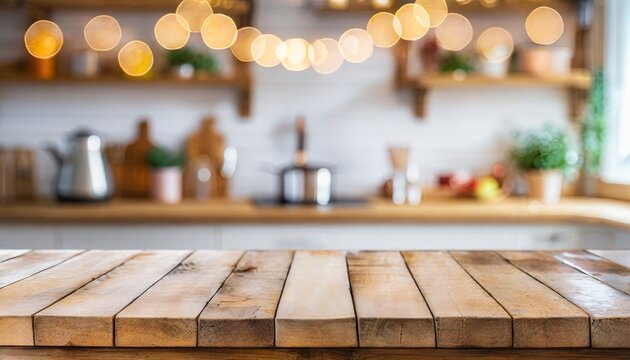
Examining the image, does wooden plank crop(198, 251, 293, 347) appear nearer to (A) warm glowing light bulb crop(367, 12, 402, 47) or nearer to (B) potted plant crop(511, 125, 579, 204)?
(B) potted plant crop(511, 125, 579, 204)

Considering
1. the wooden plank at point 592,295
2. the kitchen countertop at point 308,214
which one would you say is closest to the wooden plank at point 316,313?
the wooden plank at point 592,295

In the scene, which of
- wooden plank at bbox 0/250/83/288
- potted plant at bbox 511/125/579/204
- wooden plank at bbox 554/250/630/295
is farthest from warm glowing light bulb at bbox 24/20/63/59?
wooden plank at bbox 554/250/630/295

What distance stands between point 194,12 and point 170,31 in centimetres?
16

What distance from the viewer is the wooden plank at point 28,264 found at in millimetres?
1214

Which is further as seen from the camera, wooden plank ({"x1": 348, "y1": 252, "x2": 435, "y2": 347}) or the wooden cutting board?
the wooden cutting board

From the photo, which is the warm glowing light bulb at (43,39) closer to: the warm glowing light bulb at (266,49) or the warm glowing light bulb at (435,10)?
the warm glowing light bulb at (266,49)

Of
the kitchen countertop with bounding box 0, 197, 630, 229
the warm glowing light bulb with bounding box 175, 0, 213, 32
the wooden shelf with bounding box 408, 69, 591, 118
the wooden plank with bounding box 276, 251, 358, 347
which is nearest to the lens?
the wooden plank with bounding box 276, 251, 358, 347

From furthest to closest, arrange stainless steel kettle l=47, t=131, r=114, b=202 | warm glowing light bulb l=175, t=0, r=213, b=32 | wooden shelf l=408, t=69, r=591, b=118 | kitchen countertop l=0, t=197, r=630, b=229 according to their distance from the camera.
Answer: warm glowing light bulb l=175, t=0, r=213, b=32 → wooden shelf l=408, t=69, r=591, b=118 → stainless steel kettle l=47, t=131, r=114, b=202 → kitchen countertop l=0, t=197, r=630, b=229

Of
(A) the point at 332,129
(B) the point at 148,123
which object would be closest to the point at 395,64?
(A) the point at 332,129

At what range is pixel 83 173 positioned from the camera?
300cm

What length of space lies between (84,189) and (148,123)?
58 centimetres

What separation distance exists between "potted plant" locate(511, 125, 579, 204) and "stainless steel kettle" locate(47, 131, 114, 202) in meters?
2.07

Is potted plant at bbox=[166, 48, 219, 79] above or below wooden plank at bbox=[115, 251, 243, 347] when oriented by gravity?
above

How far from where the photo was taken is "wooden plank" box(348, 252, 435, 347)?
0.93 m
